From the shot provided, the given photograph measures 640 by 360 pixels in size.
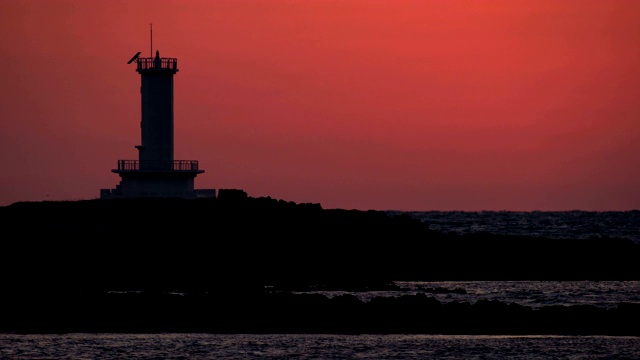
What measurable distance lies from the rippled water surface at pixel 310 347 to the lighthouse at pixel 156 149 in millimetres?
28778

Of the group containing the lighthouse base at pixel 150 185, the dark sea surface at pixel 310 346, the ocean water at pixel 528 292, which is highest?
the lighthouse base at pixel 150 185

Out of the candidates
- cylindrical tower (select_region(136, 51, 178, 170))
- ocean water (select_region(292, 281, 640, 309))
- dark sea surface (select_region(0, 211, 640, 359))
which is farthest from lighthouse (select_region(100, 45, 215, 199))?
dark sea surface (select_region(0, 211, 640, 359))

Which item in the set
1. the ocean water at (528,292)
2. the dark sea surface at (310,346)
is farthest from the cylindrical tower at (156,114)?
the dark sea surface at (310,346)

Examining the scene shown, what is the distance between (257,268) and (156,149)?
16.0 metres

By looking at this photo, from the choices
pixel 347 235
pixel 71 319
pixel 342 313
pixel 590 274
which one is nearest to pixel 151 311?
pixel 71 319

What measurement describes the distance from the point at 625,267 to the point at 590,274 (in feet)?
6.85

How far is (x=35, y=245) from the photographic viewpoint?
5044 cm

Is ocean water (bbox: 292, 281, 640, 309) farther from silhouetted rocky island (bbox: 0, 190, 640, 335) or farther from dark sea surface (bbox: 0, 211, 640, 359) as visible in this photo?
dark sea surface (bbox: 0, 211, 640, 359)

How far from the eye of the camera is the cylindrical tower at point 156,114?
6350 centimetres

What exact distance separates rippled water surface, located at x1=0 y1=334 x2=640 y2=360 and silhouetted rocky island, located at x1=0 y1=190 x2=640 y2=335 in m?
1.02

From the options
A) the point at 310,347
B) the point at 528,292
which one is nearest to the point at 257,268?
the point at 528,292

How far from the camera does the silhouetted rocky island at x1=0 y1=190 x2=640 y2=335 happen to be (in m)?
35.8

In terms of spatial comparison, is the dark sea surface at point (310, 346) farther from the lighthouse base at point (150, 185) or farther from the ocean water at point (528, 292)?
the lighthouse base at point (150, 185)

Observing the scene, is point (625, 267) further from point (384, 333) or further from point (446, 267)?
point (384, 333)
